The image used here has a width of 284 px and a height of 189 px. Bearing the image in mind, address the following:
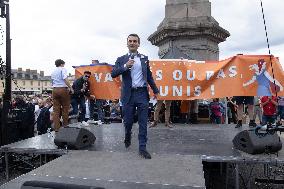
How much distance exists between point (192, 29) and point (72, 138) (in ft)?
32.3

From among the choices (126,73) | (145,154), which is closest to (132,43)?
(126,73)

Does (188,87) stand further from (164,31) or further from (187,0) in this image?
(187,0)

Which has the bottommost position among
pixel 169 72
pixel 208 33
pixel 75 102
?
pixel 75 102

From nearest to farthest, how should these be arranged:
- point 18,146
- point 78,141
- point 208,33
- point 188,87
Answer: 1. point 78,141
2. point 18,146
3. point 188,87
4. point 208,33

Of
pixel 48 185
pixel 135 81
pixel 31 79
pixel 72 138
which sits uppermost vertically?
pixel 31 79

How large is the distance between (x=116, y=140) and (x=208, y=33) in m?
8.65

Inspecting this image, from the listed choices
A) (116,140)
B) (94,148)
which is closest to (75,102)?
(116,140)

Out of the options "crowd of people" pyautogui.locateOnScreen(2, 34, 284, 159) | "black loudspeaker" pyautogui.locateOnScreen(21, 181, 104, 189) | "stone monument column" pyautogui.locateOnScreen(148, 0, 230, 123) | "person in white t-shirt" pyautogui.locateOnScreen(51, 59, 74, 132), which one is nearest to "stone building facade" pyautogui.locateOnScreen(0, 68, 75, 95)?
"stone monument column" pyautogui.locateOnScreen(148, 0, 230, 123)

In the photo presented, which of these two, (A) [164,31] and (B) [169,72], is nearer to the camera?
(B) [169,72]

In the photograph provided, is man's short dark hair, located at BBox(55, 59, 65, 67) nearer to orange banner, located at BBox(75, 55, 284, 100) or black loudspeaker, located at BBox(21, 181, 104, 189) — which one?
orange banner, located at BBox(75, 55, 284, 100)

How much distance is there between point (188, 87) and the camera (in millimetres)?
10742

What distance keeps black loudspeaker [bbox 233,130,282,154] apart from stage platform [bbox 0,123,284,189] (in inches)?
6.0

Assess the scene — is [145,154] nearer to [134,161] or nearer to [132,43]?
[134,161]

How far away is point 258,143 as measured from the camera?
5723 millimetres
